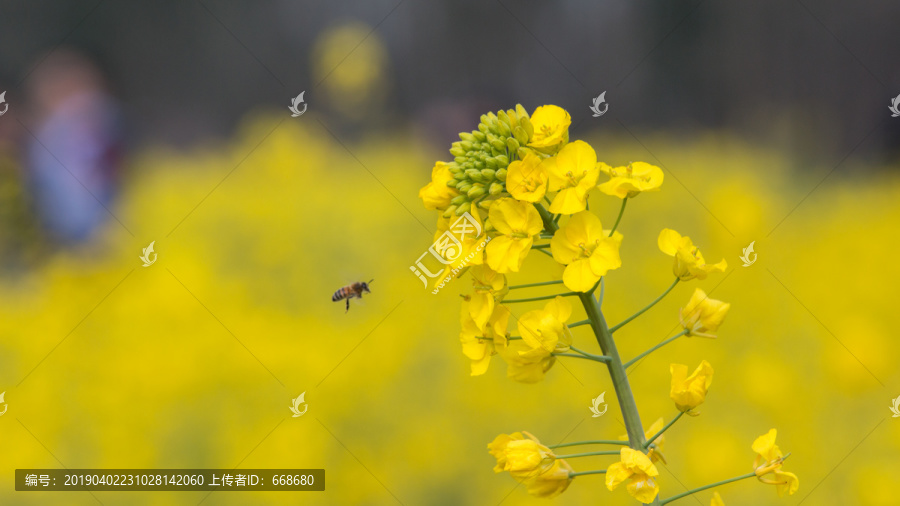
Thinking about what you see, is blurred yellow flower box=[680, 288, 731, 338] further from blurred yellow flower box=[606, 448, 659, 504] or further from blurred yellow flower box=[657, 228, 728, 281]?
blurred yellow flower box=[606, 448, 659, 504]

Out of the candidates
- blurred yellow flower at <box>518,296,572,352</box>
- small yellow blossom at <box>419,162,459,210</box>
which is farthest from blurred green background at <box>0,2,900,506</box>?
blurred yellow flower at <box>518,296,572,352</box>

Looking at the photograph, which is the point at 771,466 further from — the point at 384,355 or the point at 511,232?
the point at 384,355

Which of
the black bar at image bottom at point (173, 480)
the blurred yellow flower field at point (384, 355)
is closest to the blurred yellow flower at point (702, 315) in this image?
the blurred yellow flower field at point (384, 355)

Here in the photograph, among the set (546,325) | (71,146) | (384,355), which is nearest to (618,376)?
(546,325)

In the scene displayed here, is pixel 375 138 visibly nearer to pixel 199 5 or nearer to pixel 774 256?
pixel 199 5

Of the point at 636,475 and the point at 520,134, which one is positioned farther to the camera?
the point at 520,134

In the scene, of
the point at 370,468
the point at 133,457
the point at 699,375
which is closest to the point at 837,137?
the point at 370,468

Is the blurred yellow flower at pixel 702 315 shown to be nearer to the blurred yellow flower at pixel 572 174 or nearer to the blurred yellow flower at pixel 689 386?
the blurred yellow flower at pixel 689 386
